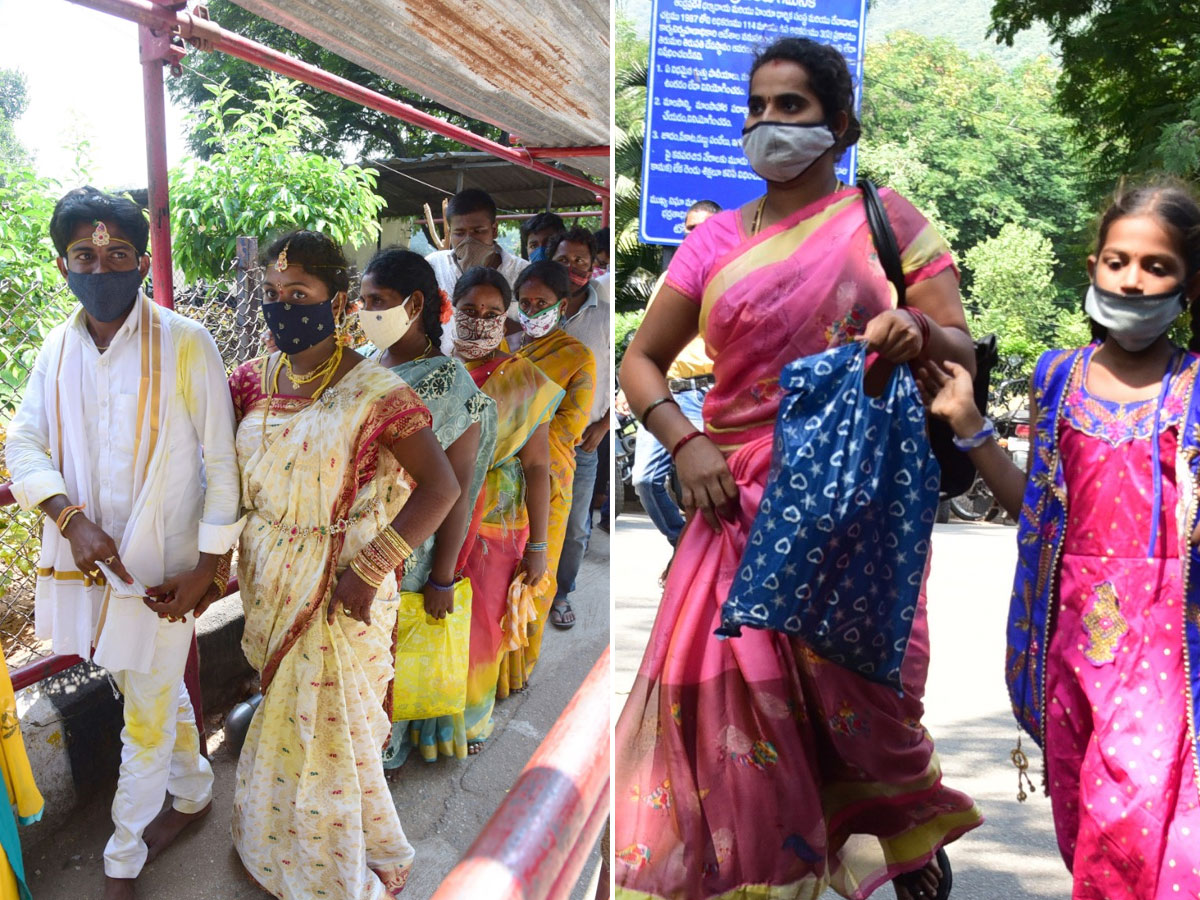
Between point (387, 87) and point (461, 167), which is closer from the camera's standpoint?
point (461, 167)

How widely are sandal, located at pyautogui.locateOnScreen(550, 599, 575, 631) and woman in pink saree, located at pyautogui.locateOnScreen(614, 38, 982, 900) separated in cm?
329

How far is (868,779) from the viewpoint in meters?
2.25

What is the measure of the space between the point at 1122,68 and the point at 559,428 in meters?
9.33

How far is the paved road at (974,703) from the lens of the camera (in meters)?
2.85

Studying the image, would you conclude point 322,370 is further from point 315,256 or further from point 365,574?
point 365,574

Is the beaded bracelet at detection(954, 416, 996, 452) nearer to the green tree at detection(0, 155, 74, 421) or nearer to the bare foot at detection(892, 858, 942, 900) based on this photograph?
the bare foot at detection(892, 858, 942, 900)

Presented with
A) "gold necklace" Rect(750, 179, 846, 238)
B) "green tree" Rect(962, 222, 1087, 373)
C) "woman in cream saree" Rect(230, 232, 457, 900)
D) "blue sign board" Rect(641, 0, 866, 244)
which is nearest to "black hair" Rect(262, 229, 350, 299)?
"woman in cream saree" Rect(230, 232, 457, 900)

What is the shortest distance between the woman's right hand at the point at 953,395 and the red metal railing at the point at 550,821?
144 cm

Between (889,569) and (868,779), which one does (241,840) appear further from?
(889,569)

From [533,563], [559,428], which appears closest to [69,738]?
[533,563]

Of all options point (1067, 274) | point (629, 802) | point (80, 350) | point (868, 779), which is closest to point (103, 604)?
point (80, 350)

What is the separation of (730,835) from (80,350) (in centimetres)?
202

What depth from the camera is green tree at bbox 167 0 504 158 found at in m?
16.5

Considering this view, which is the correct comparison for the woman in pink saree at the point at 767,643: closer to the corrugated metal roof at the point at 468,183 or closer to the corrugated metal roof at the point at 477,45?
the corrugated metal roof at the point at 477,45
